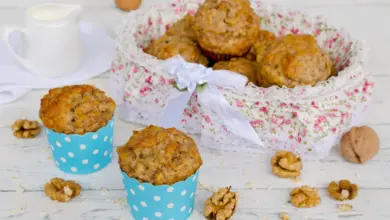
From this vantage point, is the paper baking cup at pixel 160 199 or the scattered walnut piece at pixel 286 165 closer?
the paper baking cup at pixel 160 199

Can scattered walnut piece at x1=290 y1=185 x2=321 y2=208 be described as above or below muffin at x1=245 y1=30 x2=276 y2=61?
below

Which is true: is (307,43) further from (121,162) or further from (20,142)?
(20,142)

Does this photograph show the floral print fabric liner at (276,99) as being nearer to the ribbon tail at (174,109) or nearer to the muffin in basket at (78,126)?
the ribbon tail at (174,109)

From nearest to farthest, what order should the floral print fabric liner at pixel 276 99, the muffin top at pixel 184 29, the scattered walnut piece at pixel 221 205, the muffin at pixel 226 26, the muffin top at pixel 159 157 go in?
the muffin top at pixel 159 157 → the scattered walnut piece at pixel 221 205 → the floral print fabric liner at pixel 276 99 → the muffin at pixel 226 26 → the muffin top at pixel 184 29

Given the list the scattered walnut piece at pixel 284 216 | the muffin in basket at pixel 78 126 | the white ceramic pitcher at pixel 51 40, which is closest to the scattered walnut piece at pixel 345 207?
the scattered walnut piece at pixel 284 216

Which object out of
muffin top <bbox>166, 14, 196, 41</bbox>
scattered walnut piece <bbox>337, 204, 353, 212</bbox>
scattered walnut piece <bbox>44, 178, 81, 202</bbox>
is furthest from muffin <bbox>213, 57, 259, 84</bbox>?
scattered walnut piece <bbox>44, 178, 81, 202</bbox>

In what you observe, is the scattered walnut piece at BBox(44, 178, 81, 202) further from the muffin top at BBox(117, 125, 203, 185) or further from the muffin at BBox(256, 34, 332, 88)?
the muffin at BBox(256, 34, 332, 88)

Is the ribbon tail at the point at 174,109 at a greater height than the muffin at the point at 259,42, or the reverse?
the muffin at the point at 259,42
